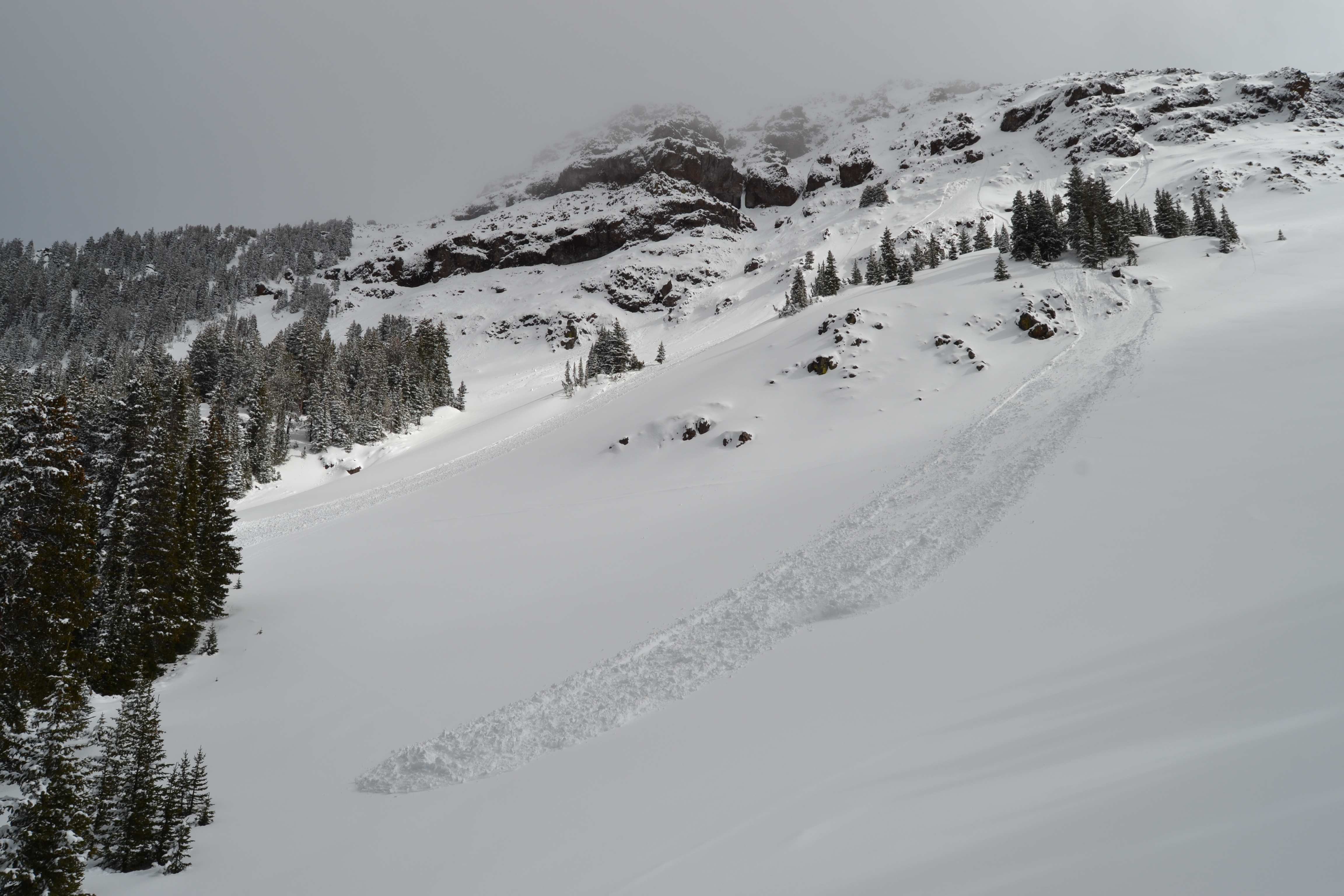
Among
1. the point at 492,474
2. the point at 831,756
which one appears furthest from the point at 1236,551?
the point at 492,474

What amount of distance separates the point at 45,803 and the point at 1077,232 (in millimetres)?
74750

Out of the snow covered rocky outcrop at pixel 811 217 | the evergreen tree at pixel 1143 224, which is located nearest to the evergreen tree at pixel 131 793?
the snow covered rocky outcrop at pixel 811 217

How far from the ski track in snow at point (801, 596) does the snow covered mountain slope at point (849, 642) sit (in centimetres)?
13

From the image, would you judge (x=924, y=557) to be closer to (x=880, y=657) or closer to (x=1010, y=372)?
(x=880, y=657)

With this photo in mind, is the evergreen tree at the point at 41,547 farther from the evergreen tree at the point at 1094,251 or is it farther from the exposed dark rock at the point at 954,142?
the exposed dark rock at the point at 954,142

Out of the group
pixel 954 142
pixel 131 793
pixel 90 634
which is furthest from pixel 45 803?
pixel 954 142

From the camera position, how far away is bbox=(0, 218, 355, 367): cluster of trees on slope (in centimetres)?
12106

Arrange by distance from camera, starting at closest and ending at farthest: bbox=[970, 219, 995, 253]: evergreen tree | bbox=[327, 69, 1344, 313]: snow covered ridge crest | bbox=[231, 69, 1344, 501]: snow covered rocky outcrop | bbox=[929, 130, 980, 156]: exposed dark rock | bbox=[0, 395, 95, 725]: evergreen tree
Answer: bbox=[0, 395, 95, 725]: evergreen tree
bbox=[970, 219, 995, 253]: evergreen tree
bbox=[231, 69, 1344, 501]: snow covered rocky outcrop
bbox=[327, 69, 1344, 313]: snow covered ridge crest
bbox=[929, 130, 980, 156]: exposed dark rock

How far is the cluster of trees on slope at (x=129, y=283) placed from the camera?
121062mm

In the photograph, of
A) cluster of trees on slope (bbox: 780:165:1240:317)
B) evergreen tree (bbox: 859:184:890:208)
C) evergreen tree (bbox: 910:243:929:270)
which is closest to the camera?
cluster of trees on slope (bbox: 780:165:1240:317)

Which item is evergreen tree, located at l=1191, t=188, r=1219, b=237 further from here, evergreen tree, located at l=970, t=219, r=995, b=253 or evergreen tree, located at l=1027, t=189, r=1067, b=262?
evergreen tree, located at l=970, t=219, r=995, b=253

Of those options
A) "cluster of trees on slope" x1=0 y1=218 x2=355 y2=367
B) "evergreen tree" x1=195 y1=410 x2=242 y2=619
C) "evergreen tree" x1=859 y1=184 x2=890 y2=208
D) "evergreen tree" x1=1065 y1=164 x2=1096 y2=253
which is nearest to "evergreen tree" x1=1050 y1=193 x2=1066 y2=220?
"evergreen tree" x1=1065 y1=164 x2=1096 y2=253

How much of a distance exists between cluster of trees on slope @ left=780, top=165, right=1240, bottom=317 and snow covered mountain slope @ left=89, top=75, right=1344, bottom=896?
1067 centimetres

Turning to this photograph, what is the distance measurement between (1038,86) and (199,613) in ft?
790
